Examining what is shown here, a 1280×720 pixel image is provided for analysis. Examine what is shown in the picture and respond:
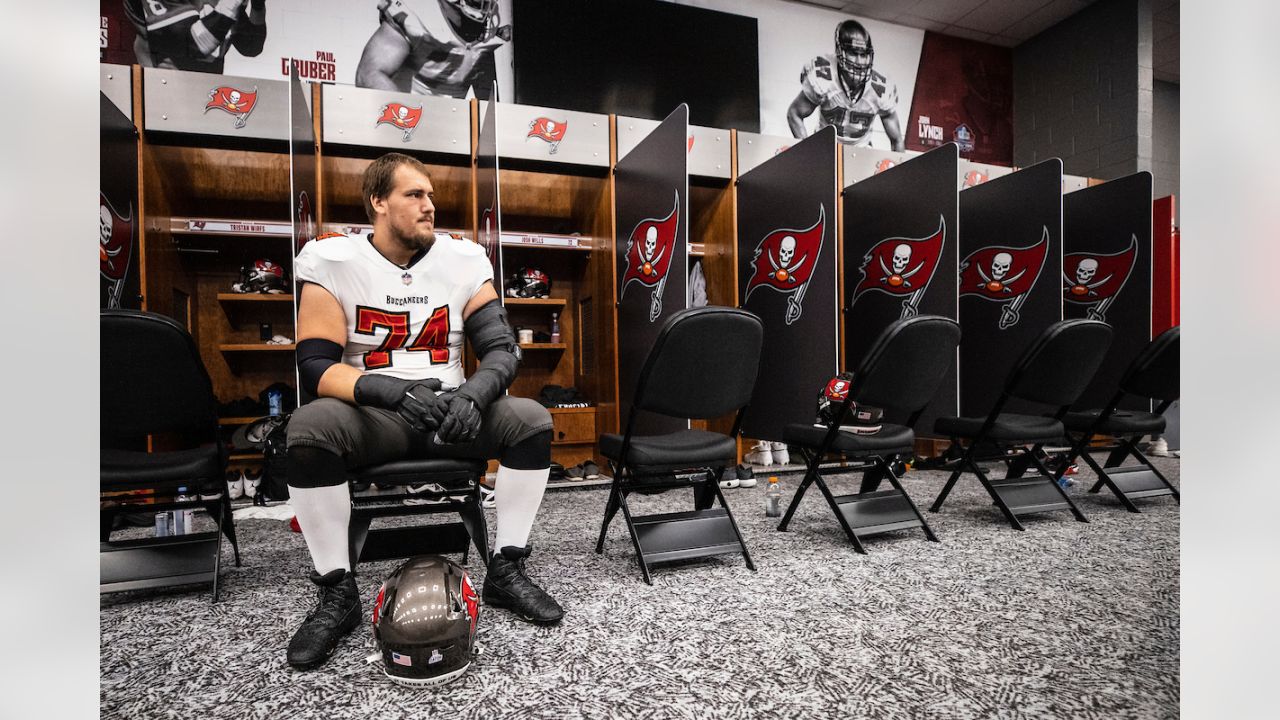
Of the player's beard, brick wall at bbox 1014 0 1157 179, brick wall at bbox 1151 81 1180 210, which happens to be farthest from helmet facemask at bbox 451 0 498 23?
brick wall at bbox 1151 81 1180 210

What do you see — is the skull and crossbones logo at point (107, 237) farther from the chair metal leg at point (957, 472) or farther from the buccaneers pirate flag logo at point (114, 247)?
the chair metal leg at point (957, 472)

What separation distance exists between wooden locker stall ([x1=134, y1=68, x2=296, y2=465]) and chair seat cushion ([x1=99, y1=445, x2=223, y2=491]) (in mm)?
1913

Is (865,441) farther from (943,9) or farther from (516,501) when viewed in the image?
(943,9)

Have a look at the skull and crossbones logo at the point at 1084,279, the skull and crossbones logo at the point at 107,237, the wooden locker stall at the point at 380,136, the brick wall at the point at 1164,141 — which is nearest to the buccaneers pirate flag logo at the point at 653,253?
the wooden locker stall at the point at 380,136

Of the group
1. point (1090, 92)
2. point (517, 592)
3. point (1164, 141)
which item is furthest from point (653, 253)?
point (1164, 141)

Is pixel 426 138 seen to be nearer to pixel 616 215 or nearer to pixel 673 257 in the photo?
pixel 616 215

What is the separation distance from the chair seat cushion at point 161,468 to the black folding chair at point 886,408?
1.98m

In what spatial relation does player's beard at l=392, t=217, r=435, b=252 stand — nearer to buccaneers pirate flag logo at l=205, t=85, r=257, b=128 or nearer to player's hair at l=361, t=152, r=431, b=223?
player's hair at l=361, t=152, r=431, b=223

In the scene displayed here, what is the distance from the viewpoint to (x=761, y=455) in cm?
420

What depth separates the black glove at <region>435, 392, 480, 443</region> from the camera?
4.95 ft

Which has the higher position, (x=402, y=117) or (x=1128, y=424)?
(x=402, y=117)

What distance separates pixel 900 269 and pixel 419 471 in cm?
342
